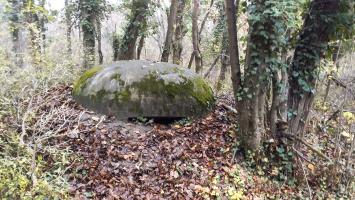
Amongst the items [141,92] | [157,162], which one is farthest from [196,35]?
[157,162]

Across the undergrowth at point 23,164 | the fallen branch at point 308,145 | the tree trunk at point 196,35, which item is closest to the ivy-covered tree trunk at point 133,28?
the tree trunk at point 196,35

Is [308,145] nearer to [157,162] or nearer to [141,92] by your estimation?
[157,162]

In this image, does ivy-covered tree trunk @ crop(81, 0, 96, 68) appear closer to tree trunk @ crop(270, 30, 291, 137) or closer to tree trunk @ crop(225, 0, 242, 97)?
tree trunk @ crop(225, 0, 242, 97)

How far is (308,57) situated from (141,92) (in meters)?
2.98

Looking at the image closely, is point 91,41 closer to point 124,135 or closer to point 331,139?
point 124,135

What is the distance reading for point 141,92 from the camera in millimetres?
6129

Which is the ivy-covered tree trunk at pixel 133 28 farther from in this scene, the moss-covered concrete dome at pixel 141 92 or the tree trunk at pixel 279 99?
the tree trunk at pixel 279 99

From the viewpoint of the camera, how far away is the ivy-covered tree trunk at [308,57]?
566 centimetres

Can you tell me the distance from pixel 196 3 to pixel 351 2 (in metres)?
5.80

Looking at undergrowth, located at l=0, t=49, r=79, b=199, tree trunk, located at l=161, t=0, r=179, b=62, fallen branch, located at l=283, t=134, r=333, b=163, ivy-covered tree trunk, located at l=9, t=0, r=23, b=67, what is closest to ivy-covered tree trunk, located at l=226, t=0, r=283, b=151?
fallen branch, located at l=283, t=134, r=333, b=163

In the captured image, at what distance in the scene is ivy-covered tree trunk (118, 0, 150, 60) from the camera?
10117mm

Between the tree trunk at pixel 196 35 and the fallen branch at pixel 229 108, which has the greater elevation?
the tree trunk at pixel 196 35

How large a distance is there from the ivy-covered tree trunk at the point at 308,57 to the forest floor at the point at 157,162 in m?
1.15

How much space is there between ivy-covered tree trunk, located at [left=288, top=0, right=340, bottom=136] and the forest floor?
1.15 m
